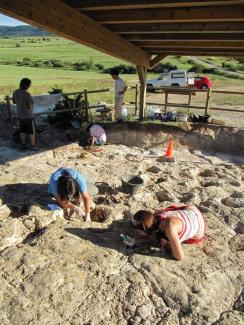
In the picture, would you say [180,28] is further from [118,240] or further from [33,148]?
[118,240]

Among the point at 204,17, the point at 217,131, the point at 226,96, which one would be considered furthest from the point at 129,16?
the point at 226,96

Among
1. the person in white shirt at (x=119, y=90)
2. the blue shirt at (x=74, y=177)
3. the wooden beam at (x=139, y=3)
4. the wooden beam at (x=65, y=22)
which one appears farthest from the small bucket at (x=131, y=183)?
the person in white shirt at (x=119, y=90)

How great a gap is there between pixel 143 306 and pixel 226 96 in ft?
58.1

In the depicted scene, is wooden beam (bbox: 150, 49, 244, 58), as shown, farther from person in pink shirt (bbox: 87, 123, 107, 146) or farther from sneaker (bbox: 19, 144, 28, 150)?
sneaker (bbox: 19, 144, 28, 150)

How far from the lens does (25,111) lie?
832cm

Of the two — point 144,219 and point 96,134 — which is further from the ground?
point 144,219

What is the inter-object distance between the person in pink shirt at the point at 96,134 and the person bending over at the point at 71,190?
3840 millimetres

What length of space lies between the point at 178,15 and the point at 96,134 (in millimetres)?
4022

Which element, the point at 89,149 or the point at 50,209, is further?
the point at 89,149

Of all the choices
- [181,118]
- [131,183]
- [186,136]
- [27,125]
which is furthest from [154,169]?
[27,125]

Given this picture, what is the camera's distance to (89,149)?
899cm

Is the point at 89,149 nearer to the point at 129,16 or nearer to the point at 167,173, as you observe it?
the point at 167,173

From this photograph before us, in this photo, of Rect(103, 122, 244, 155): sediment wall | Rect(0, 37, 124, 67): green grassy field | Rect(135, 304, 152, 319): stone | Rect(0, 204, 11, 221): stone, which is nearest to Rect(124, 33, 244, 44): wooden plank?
Rect(103, 122, 244, 155): sediment wall

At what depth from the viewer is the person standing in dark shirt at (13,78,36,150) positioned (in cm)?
811
